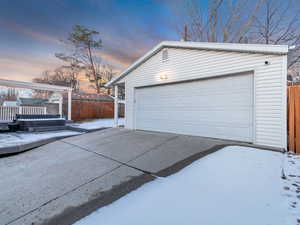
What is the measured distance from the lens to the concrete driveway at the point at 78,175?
2283 millimetres

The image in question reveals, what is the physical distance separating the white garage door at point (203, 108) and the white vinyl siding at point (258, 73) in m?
0.21

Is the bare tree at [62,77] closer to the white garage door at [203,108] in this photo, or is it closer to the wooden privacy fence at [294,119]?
the white garage door at [203,108]

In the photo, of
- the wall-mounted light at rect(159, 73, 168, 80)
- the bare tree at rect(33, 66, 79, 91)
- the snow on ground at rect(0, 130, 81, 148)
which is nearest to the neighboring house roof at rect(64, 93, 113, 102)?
the bare tree at rect(33, 66, 79, 91)

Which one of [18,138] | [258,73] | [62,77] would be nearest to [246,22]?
[258,73]

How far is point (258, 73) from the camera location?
178 inches

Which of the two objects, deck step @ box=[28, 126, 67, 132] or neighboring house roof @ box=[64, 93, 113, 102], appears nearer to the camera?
deck step @ box=[28, 126, 67, 132]

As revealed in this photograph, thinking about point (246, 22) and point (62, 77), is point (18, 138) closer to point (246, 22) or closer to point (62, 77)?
point (246, 22)

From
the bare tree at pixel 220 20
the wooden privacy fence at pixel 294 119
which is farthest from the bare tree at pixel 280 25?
the wooden privacy fence at pixel 294 119

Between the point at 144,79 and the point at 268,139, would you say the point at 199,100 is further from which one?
the point at 144,79

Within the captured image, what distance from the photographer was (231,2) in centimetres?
1088

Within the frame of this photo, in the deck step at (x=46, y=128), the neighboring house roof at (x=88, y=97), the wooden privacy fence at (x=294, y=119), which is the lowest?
the deck step at (x=46, y=128)

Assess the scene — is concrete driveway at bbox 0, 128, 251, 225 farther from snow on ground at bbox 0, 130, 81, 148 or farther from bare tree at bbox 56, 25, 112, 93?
bare tree at bbox 56, 25, 112, 93

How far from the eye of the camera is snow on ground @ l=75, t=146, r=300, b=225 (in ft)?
5.86

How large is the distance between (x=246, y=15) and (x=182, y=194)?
1284cm
